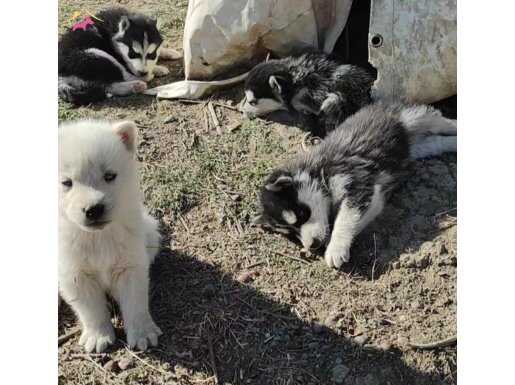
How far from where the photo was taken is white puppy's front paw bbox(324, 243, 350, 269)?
498cm

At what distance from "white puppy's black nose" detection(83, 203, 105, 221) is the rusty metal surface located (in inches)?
133

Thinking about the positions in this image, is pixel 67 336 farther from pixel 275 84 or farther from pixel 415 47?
pixel 415 47

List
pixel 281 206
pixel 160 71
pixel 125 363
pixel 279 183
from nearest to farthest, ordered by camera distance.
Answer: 1. pixel 125 363
2. pixel 281 206
3. pixel 279 183
4. pixel 160 71

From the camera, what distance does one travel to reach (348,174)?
220 inches

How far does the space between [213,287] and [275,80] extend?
2601 mm

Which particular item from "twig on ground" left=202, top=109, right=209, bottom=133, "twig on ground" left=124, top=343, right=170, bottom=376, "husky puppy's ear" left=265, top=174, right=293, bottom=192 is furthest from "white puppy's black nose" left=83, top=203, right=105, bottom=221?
"twig on ground" left=202, top=109, right=209, bottom=133

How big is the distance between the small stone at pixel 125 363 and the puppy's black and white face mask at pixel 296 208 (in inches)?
63.4

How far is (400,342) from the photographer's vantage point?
4.30m

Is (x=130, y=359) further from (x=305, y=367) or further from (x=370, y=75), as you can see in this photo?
(x=370, y=75)

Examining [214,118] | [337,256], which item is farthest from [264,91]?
[337,256]

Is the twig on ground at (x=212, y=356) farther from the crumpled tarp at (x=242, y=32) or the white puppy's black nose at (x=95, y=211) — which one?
the crumpled tarp at (x=242, y=32)

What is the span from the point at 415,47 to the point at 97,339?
3.75 meters

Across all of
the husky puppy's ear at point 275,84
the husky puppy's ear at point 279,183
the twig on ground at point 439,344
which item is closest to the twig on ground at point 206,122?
the husky puppy's ear at point 275,84

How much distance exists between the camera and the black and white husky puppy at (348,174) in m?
5.30
